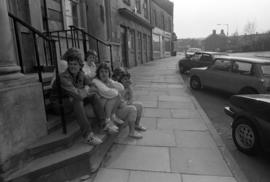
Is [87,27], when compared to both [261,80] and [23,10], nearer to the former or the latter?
[23,10]

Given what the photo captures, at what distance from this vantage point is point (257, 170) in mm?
3350

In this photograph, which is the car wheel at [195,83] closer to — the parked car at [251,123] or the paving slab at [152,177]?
the parked car at [251,123]

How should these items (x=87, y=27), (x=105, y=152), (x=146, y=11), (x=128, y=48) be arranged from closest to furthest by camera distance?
1. (x=105, y=152)
2. (x=87, y=27)
3. (x=128, y=48)
4. (x=146, y=11)

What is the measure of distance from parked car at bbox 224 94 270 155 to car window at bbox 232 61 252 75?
3.40 metres

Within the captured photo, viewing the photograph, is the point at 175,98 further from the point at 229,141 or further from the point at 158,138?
the point at 158,138

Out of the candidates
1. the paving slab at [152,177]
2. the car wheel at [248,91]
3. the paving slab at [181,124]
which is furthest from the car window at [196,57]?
the paving slab at [152,177]

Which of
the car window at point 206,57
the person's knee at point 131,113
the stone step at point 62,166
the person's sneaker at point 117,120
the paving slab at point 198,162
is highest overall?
the car window at point 206,57

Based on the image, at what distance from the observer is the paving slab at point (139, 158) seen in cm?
327

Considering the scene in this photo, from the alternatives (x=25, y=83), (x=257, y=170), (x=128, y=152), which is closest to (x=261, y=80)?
(x=257, y=170)

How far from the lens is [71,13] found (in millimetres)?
7621

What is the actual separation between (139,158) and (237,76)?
5155 mm

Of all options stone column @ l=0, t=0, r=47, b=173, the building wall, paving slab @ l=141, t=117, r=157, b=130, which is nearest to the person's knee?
paving slab @ l=141, t=117, r=157, b=130

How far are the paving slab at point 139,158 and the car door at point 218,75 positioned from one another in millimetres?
4864

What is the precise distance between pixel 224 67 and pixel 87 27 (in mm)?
5219
